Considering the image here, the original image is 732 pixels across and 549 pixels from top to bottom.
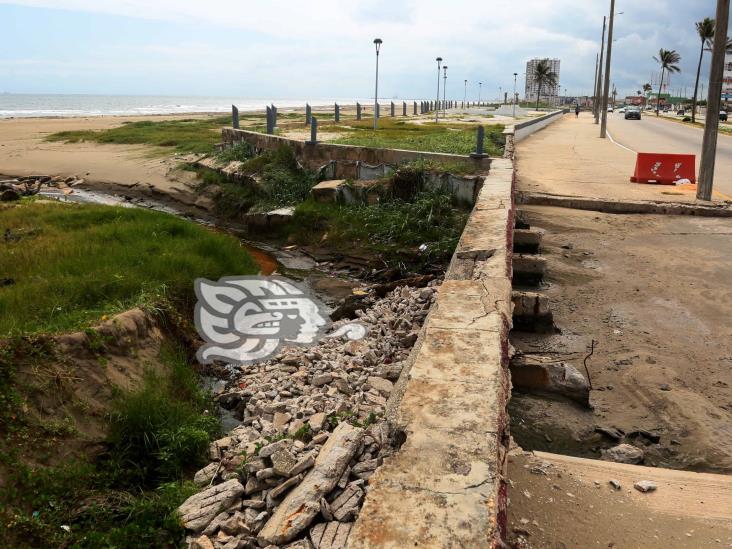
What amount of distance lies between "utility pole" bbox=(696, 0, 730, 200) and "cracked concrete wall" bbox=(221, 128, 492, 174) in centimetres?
397

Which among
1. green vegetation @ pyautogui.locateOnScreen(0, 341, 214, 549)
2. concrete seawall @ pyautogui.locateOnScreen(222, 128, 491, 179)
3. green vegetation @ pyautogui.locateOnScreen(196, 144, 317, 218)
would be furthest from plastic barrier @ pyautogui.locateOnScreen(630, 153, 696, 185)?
green vegetation @ pyautogui.locateOnScreen(0, 341, 214, 549)

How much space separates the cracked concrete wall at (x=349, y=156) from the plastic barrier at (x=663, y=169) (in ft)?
13.7

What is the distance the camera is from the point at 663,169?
13508 millimetres

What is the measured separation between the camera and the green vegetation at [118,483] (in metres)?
3.31

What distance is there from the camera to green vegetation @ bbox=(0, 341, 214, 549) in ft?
10.9

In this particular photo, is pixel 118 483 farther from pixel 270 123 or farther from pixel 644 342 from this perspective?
pixel 270 123

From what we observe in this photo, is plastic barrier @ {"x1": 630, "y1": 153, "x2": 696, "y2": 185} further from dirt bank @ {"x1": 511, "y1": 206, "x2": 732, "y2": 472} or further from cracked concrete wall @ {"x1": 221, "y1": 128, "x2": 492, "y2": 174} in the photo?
dirt bank @ {"x1": 511, "y1": 206, "x2": 732, "y2": 472}

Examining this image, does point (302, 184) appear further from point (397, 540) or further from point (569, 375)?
point (397, 540)

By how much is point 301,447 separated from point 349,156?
35.3ft

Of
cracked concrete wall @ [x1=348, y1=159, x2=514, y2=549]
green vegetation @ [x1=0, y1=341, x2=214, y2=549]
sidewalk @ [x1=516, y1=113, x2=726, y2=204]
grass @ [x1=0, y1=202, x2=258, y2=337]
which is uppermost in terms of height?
sidewalk @ [x1=516, y1=113, x2=726, y2=204]

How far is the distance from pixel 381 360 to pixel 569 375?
1832mm

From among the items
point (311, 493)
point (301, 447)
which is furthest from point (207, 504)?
point (311, 493)

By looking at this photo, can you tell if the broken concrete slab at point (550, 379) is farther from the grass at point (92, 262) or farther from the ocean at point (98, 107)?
the ocean at point (98, 107)

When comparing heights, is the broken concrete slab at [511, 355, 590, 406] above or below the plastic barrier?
below
